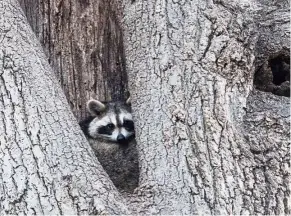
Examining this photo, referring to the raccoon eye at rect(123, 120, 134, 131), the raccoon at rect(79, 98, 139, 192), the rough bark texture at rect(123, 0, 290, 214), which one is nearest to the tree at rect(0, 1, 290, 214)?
the rough bark texture at rect(123, 0, 290, 214)

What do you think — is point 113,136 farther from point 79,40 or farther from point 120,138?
point 79,40

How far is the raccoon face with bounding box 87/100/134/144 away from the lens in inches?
174

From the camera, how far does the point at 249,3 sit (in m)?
3.31

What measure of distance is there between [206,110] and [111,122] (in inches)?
75.9

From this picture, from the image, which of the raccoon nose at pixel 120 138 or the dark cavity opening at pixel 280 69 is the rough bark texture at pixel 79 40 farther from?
the dark cavity opening at pixel 280 69

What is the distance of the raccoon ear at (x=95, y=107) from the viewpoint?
4.24 meters

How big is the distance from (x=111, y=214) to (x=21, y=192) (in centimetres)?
41

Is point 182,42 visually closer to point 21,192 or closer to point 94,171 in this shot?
point 94,171

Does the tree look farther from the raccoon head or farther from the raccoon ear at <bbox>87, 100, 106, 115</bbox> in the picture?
the raccoon head

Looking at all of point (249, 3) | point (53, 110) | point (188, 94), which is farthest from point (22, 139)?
point (249, 3)

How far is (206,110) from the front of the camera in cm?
291

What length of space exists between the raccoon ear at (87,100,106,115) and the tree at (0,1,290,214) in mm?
1002

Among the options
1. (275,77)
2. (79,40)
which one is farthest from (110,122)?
(275,77)

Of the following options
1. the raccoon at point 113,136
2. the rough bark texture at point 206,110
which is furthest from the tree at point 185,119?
the raccoon at point 113,136
